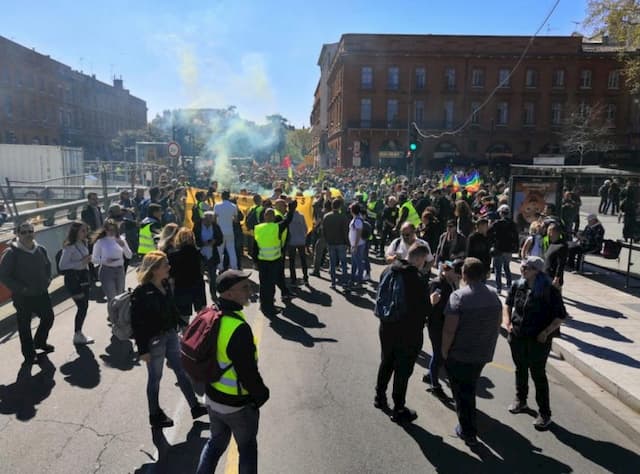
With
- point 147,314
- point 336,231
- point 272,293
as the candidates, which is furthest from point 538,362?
point 336,231

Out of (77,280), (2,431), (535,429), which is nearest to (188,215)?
(77,280)

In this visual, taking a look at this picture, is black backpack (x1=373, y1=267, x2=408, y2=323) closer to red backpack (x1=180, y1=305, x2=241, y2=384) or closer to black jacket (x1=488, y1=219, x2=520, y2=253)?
red backpack (x1=180, y1=305, x2=241, y2=384)

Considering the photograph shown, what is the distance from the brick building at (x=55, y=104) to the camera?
47.5 metres

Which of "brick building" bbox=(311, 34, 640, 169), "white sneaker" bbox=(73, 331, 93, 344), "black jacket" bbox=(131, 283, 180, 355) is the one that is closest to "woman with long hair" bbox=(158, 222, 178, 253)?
"black jacket" bbox=(131, 283, 180, 355)

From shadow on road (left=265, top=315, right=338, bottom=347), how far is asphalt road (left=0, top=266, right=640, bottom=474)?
14.4 inches

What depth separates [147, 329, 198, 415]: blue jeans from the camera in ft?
14.9

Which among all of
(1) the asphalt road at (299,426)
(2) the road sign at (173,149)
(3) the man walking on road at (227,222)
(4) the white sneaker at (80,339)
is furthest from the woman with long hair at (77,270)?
(2) the road sign at (173,149)

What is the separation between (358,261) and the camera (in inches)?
397

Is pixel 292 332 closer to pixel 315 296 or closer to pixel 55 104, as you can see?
pixel 315 296

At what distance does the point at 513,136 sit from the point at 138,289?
55.6 m

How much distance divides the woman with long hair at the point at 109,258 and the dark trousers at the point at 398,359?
155 inches

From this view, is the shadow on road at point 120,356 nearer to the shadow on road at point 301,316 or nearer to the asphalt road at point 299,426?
the asphalt road at point 299,426

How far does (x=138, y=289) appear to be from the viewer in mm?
4406

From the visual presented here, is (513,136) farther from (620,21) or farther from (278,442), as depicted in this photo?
(278,442)
